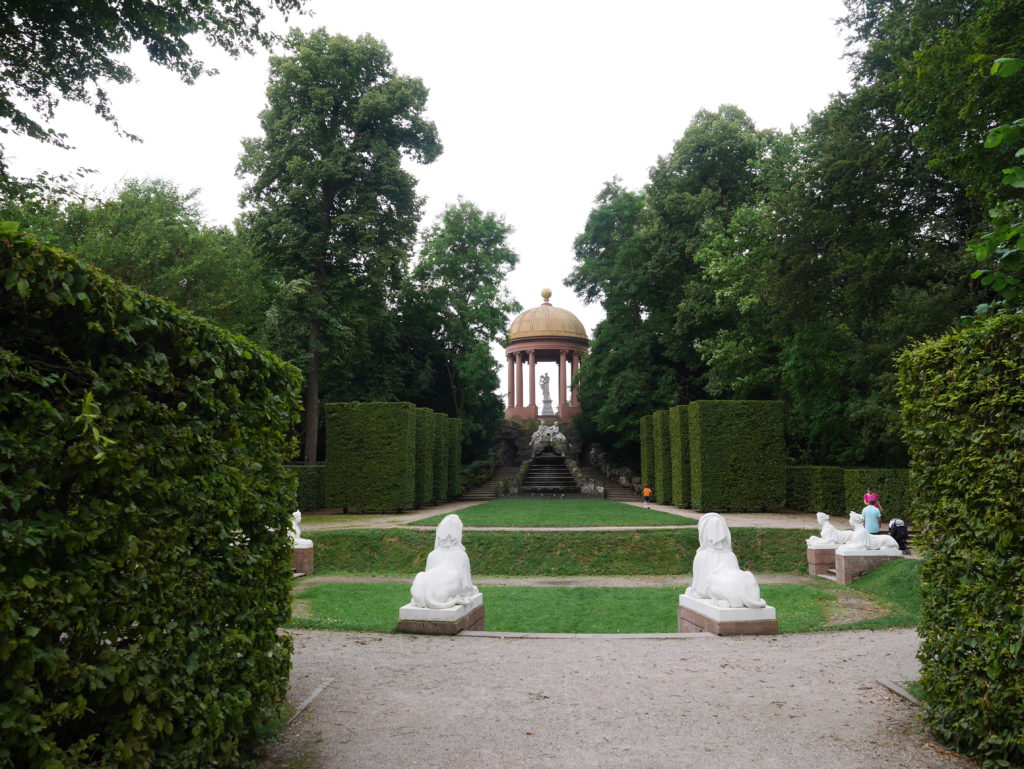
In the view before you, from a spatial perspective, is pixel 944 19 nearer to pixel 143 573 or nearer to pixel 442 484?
pixel 143 573

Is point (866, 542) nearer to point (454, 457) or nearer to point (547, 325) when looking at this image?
point (454, 457)

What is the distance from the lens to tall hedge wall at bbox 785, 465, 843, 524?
2097 cm

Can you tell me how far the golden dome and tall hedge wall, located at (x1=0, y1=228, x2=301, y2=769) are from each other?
44.4 metres

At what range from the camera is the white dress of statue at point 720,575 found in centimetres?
852

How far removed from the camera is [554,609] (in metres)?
11.1

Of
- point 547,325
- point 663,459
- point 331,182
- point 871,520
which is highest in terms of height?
point 331,182

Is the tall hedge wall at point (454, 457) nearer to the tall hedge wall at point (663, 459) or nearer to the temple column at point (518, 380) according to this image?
the tall hedge wall at point (663, 459)

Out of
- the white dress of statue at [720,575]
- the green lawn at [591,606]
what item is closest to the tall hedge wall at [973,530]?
the white dress of statue at [720,575]

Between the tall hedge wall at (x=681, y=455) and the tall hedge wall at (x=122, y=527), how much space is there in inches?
826

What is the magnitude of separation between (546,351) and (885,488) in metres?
32.1

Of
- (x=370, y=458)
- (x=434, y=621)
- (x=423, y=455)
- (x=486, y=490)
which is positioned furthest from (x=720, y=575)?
(x=486, y=490)

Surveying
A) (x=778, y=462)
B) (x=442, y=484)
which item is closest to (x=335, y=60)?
(x=442, y=484)

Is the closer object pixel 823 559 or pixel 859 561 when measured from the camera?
pixel 859 561

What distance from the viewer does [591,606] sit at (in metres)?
11.3
